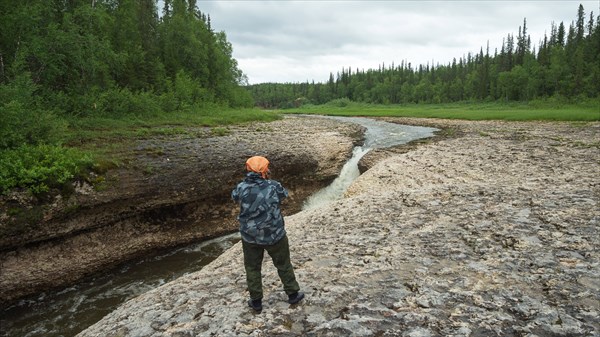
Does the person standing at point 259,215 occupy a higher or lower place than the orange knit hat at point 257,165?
lower

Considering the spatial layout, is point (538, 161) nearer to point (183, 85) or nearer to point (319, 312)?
point (319, 312)

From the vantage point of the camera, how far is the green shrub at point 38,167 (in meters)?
13.3

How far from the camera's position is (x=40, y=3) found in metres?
26.2

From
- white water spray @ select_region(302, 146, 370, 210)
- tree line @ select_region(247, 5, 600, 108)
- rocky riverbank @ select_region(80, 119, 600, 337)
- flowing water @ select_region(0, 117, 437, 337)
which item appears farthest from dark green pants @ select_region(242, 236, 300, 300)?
tree line @ select_region(247, 5, 600, 108)

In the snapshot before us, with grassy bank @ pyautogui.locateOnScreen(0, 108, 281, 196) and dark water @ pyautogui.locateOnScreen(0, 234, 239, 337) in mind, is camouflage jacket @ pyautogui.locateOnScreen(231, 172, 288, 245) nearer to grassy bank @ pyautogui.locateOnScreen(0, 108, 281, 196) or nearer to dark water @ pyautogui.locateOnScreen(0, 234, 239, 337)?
dark water @ pyautogui.locateOnScreen(0, 234, 239, 337)

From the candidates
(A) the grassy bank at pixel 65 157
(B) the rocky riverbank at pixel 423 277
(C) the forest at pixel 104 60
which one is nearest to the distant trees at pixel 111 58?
(C) the forest at pixel 104 60

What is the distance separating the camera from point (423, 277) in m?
7.82

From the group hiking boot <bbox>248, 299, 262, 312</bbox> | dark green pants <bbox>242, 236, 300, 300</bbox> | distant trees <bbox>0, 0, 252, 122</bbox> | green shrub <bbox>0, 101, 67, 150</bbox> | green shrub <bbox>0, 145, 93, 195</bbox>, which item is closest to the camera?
dark green pants <bbox>242, 236, 300, 300</bbox>

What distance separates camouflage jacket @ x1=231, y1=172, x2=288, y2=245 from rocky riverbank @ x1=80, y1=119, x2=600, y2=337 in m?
1.71

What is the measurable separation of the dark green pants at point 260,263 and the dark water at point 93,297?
7677mm

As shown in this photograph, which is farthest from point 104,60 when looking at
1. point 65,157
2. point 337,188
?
point 337,188

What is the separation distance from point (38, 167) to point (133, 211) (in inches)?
162

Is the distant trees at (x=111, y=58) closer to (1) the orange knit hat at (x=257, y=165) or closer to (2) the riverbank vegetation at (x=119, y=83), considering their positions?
(2) the riverbank vegetation at (x=119, y=83)

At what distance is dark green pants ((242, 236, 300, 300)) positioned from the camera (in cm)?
645
